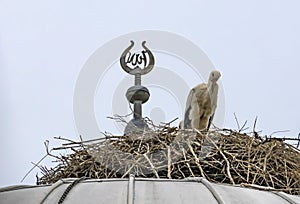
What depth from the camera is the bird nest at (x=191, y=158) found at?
162cm

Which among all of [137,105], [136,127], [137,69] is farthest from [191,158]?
[137,69]

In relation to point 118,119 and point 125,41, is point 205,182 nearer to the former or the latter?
point 118,119

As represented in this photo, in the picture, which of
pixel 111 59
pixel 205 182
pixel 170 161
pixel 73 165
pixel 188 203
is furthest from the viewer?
pixel 111 59

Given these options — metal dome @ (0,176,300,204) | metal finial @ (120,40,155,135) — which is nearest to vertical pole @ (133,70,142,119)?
metal finial @ (120,40,155,135)

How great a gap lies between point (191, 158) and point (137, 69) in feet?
1.71

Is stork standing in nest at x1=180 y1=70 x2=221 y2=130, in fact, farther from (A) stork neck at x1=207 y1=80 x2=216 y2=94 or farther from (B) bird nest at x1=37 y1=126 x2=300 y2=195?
(B) bird nest at x1=37 y1=126 x2=300 y2=195

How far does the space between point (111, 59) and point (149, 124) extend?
31 cm

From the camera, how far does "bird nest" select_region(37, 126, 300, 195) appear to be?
1.62m

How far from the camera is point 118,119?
1.92 m

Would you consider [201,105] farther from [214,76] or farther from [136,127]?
[136,127]

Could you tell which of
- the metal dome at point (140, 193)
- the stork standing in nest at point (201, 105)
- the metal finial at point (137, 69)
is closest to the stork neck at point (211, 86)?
the stork standing in nest at point (201, 105)

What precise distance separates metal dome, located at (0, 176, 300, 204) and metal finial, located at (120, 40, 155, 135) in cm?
51

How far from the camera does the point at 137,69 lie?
2.05 metres

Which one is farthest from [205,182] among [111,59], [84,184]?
[111,59]
